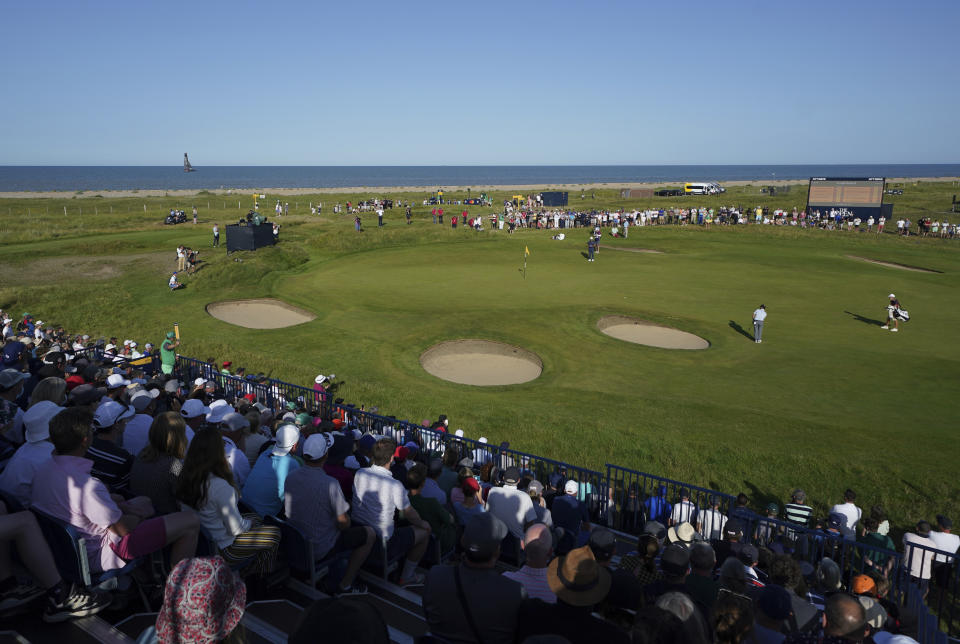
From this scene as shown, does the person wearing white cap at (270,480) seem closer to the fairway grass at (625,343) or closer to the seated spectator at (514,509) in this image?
the seated spectator at (514,509)

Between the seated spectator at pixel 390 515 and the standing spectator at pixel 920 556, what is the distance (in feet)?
22.6

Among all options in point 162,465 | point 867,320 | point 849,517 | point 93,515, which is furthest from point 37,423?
point 867,320

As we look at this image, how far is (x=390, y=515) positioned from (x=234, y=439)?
2854 millimetres

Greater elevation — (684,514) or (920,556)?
(684,514)

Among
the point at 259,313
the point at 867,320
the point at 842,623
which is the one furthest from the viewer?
the point at 259,313

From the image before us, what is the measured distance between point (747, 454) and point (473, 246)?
31536 mm

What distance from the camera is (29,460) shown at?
232 inches

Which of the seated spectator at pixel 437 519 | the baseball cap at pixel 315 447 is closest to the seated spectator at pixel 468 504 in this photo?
A: the seated spectator at pixel 437 519

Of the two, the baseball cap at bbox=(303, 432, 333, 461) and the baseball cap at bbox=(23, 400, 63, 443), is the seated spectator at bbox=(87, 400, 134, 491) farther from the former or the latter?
the baseball cap at bbox=(303, 432, 333, 461)

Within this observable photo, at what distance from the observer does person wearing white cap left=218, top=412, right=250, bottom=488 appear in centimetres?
704

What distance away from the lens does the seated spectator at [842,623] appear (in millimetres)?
4598

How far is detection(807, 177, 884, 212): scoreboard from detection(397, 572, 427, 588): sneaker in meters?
57.6

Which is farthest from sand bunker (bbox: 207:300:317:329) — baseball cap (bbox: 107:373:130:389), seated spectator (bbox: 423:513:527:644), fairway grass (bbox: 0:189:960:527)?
seated spectator (bbox: 423:513:527:644)

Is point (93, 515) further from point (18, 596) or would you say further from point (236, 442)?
point (236, 442)
